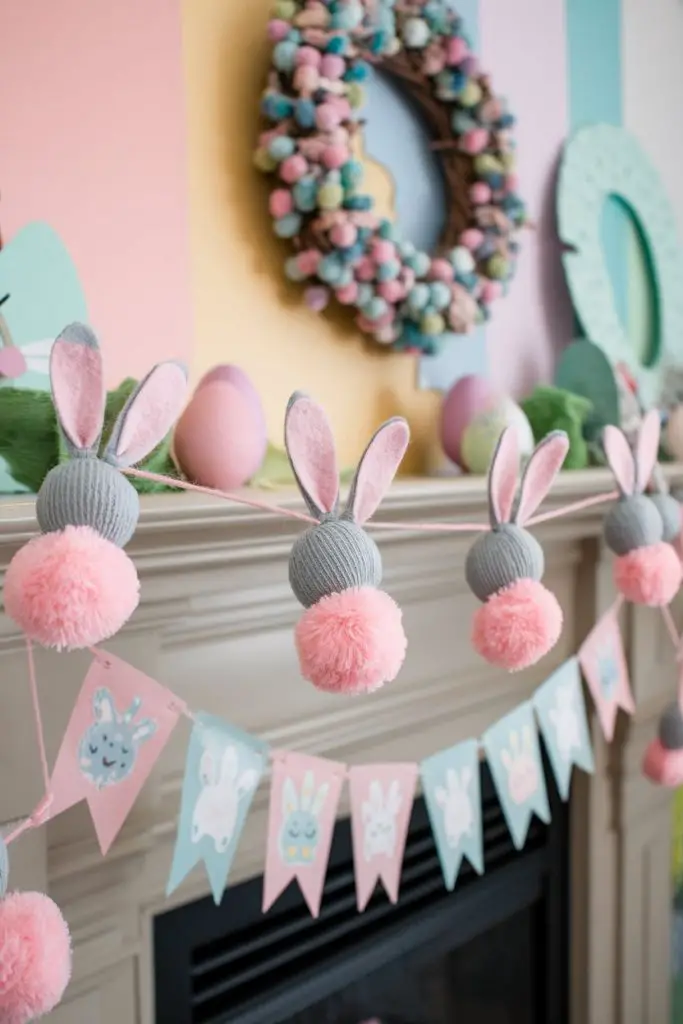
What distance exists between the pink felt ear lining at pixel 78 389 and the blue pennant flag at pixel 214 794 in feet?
1.07

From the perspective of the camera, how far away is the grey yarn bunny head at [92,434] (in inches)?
21.2

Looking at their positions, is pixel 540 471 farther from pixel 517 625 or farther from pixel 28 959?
pixel 28 959

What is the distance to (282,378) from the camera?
116cm

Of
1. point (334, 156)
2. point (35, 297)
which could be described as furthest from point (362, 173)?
point (35, 297)

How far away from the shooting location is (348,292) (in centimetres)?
114

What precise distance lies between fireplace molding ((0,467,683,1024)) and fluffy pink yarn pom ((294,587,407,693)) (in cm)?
20

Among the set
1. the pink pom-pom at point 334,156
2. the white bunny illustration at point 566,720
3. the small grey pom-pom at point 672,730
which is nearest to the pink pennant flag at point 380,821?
the white bunny illustration at point 566,720

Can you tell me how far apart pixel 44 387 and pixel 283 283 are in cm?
41

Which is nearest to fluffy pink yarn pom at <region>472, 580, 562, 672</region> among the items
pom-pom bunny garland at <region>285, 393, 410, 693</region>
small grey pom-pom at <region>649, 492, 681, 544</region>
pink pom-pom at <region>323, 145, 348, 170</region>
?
pom-pom bunny garland at <region>285, 393, 410, 693</region>

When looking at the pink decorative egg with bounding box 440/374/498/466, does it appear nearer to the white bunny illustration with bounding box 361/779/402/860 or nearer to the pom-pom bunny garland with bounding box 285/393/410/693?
the white bunny illustration with bounding box 361/779/402/860

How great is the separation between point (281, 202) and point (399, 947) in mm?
937

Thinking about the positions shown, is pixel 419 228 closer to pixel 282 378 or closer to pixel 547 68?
pixel 282 378

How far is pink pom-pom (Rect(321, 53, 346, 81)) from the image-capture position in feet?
3.53

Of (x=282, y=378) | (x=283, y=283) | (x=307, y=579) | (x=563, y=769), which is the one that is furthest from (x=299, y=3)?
(x=563, y=769)
